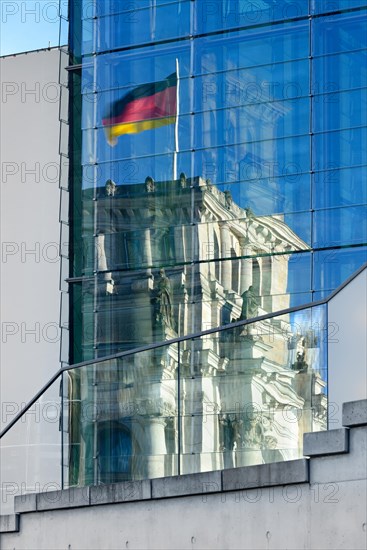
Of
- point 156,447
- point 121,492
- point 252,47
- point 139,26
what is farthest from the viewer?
point 139,26

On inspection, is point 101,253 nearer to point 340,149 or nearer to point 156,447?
point 340,149

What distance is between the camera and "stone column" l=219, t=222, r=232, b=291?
841 inches

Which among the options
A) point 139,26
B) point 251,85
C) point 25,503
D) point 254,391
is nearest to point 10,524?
point 25,503

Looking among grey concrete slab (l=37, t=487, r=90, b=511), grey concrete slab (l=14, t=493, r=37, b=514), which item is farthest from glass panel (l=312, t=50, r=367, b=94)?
grey concrete slab (l=14, t=493, r=37, b=514)

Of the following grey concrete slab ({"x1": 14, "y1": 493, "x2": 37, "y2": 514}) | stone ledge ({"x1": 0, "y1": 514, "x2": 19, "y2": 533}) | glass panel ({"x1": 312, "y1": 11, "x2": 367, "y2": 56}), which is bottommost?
stone ledge ({"x1": 0, "y1": 514, "x2": 19, "y2": 533})

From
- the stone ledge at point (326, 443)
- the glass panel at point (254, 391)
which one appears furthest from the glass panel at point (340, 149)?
the stone ledge at point (326, 443)

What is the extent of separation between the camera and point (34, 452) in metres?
18.6

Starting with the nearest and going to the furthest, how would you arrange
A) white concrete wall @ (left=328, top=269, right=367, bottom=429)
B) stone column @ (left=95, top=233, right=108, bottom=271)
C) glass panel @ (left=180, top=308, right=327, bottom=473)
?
white concrete wall @ (left=328, top=269, right=367, bottom=429) < glass panel @ (left=180, top=308, right=327, bottom=473) < stone column @ (left=95, top=233, right=108, bottom=271)

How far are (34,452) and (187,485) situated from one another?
3.29 meters

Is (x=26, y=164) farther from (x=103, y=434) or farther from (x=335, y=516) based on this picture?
(x=335, y=516)

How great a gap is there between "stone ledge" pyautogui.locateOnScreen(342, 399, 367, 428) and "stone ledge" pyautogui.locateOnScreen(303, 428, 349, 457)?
13 centimetres

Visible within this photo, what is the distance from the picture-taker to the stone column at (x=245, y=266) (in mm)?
21125

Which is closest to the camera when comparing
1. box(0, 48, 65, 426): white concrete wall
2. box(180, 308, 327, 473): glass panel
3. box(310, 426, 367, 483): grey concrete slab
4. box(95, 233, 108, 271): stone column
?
box(310, 426, 367, 483): grey concrete slab

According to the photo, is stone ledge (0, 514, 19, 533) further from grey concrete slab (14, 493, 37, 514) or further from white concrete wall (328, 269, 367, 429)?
white concrete wall (328, 269, 367, 429)
